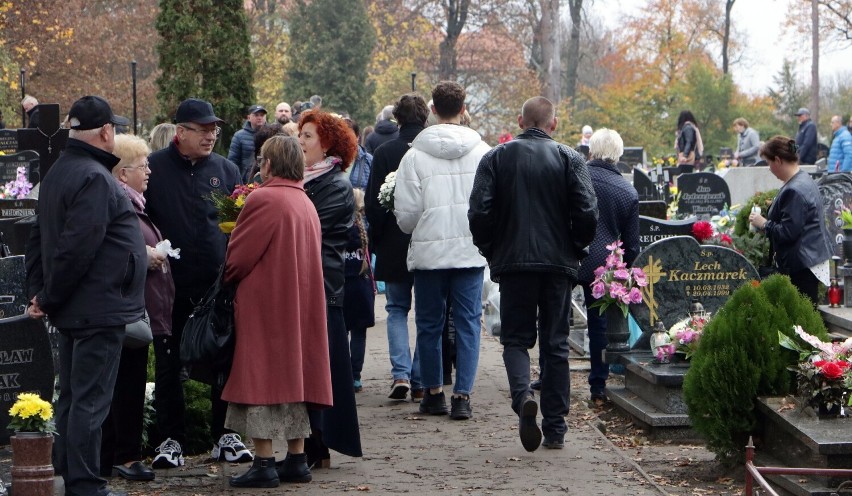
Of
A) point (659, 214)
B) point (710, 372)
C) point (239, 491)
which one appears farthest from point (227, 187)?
point (659, 214)

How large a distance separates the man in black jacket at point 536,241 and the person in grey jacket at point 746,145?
2137 centimetres

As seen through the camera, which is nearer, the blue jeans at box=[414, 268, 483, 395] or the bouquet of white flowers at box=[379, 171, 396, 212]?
the blue jeans at box=[414, 268, 483, 395]

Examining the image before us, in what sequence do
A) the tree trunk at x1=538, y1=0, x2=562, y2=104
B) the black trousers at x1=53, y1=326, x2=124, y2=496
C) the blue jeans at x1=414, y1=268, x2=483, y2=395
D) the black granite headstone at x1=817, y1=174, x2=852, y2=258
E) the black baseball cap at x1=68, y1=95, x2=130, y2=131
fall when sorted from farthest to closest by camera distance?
1. the tree trunk at x1=538, y1=0, x2=562, y2=104
2. the black granite headstone at x1=817, y1=174, x2=852, y2=258
3. the blue jeans at x1=414, y1=268, x2=483, y2=395
4. the black baseball cap at x1=68, y1=95, x2=130, y2=131
5. the black trousers at x1=53, y1=326, x2=124, y2=496

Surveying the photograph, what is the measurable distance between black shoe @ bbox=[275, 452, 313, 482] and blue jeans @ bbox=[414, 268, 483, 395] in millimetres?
2023

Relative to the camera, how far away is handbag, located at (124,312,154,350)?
6.56 meters

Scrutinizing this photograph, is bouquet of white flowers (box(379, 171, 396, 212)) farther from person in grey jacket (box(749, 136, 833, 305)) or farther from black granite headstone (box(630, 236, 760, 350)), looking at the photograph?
person in grey jacket (box(749, 136, 833, 305))

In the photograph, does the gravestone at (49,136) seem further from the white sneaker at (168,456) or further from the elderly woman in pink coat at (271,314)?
the elderly woman in pink coat at (271,314)

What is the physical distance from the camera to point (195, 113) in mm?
7418

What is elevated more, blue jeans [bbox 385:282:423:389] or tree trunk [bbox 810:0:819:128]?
tree trunk [bbox 810:0:819:128]

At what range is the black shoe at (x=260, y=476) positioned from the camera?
22.5 ft

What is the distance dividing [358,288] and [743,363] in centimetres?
331

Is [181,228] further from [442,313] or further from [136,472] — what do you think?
[442,313]

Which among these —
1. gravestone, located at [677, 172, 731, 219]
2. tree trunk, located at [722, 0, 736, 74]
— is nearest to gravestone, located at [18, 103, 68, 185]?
gravestone, located at [677, 172, 731, 219]

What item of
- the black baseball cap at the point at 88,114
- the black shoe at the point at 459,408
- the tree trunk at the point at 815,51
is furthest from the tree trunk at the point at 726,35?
the black baseball cap at the point at 88,114
